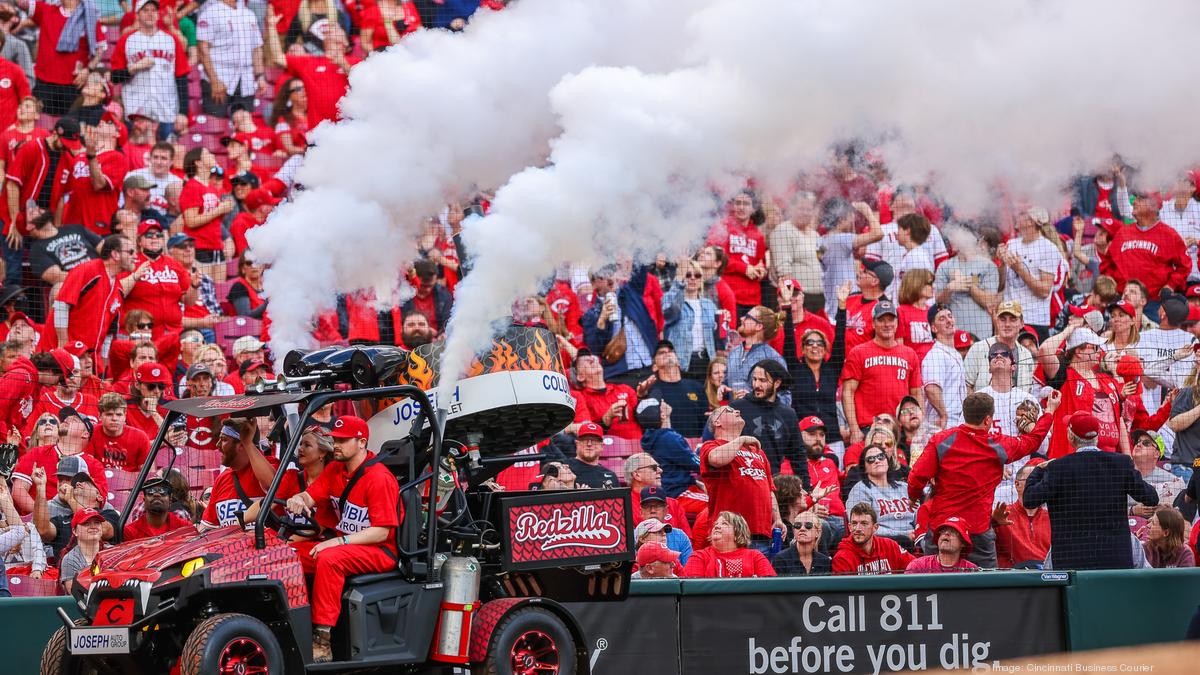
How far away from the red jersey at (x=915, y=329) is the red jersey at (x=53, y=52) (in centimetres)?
864

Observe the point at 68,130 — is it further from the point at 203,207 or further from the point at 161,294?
the point at 161,294

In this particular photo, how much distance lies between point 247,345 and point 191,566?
5.44 meters

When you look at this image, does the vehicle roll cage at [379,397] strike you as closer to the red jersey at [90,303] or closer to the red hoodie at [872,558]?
the red hoodie at [872,558]

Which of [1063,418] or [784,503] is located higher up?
[1063,418]

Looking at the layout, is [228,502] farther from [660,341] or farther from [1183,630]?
[1183,630]

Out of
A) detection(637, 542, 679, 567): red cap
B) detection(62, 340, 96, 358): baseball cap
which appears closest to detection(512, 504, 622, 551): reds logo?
detection(637, 542, 679, 567): red cap

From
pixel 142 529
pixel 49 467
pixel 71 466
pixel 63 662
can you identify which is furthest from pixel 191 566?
pixel 49 467

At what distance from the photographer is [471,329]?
8773 mm

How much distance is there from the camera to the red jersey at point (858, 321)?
13.1 metres

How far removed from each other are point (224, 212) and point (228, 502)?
639cm

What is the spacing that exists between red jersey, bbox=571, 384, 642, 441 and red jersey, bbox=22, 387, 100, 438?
Answer: 12.6 feet

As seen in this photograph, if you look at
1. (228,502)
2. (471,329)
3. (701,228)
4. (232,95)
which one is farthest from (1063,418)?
(232,95)

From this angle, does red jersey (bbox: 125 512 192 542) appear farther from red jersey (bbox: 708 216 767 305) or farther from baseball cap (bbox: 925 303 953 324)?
baseball cap (bbox: 925 303 953 324)

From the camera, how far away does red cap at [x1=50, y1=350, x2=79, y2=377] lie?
435 inches
